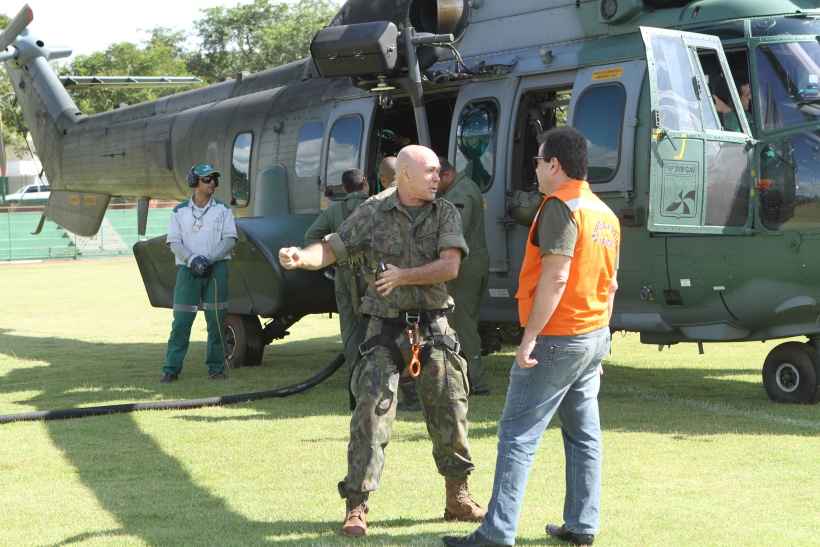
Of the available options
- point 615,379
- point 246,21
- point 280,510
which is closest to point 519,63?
point 615,379

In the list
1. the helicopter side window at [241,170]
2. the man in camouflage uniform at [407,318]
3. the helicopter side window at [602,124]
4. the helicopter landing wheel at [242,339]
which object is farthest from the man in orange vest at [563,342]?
the helicopter side window at [241,170]

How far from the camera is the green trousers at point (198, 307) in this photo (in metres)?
11.2

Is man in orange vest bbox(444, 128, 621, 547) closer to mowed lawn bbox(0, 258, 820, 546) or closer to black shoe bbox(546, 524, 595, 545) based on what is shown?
black shoe bbox(546, 524, 595, 545)

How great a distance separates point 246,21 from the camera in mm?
72500

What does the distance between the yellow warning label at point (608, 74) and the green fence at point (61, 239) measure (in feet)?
101

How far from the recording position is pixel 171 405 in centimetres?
945

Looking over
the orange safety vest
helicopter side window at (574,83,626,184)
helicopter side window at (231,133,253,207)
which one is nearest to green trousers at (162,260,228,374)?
helicopter side window at (231,133,253,207)

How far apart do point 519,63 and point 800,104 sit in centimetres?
236

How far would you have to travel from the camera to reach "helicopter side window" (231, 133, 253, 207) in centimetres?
1323

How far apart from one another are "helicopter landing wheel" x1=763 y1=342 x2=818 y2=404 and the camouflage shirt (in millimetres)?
3964

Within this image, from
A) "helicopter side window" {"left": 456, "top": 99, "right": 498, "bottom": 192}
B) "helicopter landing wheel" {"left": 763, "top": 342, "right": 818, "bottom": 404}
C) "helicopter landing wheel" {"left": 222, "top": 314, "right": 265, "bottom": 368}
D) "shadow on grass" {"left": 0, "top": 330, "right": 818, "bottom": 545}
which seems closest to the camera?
"shadow on grass" {"left": 0, "top": 330, "right": 818, "bottom": 545}

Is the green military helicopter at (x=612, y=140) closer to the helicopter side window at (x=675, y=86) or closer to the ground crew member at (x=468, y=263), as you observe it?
the helicopter side window at (x=675, y=86)

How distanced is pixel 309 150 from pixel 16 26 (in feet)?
24.7

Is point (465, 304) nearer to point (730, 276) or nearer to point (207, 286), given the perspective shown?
point (730, 276)
